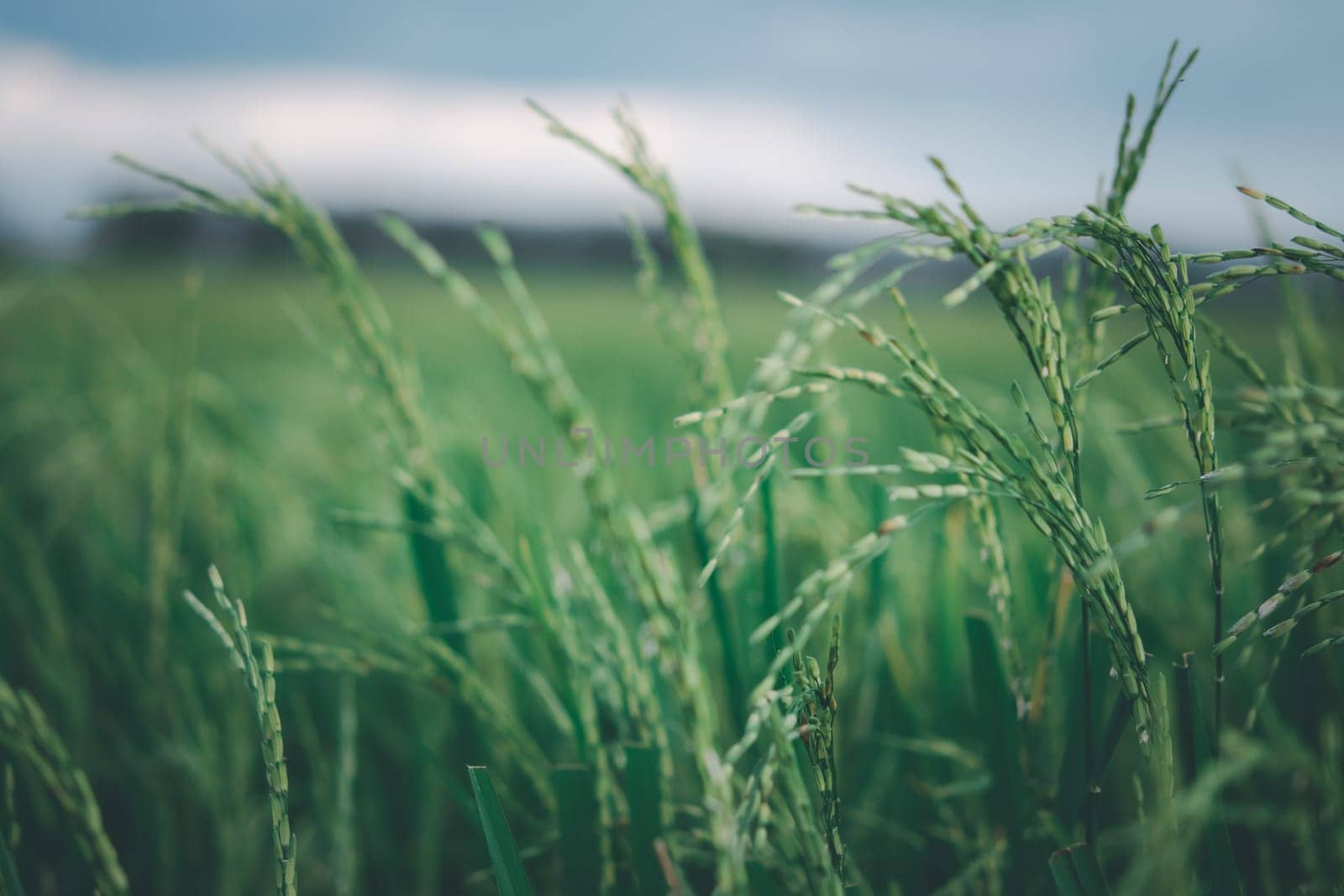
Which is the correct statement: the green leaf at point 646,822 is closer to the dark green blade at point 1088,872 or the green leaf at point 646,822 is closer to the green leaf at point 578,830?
the green leaf at point 578,830

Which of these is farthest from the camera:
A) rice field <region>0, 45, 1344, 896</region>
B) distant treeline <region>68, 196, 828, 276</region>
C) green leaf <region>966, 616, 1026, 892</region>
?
distant treeline <region>68, 196, 828, 276</region>

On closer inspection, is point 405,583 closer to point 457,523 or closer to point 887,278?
point 457,523

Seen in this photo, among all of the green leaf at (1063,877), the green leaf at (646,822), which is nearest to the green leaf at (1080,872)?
the green leaf at (1063,877)

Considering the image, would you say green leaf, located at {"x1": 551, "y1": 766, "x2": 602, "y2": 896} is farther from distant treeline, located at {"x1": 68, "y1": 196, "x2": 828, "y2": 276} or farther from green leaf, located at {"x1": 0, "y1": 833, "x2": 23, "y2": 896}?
distant treeline, located at {"x1": 68, "y1": 196, "x2": 828, "y2": 276}

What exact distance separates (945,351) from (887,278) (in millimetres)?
2643

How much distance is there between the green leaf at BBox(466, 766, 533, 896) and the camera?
33cm

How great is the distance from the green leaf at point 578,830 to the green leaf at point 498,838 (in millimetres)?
30

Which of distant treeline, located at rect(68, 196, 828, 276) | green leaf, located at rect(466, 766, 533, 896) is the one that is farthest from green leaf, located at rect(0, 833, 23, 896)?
distant treeline, located at rect(68, 196, 828, 276)

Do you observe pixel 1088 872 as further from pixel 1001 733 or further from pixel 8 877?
pixel 8 877

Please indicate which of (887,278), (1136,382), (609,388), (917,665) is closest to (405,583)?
(917,665)

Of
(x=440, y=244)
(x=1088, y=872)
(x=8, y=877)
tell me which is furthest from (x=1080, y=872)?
(x=440, y=244)

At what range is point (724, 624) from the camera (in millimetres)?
485

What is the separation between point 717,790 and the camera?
25cm

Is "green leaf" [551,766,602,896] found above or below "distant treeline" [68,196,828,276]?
below
